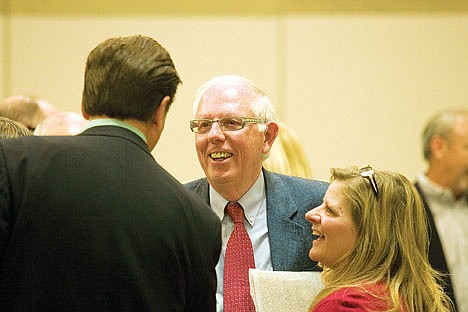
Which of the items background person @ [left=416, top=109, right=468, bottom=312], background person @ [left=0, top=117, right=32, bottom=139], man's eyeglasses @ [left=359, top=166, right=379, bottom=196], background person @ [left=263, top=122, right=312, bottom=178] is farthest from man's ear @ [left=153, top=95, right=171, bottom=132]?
background person @ [left=416, top=109, right=468, bottom=312]

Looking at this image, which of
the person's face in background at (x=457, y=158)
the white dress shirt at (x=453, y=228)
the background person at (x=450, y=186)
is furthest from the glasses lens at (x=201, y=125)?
the person's face in background at (x=457, y=158)

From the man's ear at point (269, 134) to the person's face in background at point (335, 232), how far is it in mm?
458

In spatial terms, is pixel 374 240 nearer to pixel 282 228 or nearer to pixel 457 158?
pixel 282 228

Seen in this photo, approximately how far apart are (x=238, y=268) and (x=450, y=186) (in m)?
2.23

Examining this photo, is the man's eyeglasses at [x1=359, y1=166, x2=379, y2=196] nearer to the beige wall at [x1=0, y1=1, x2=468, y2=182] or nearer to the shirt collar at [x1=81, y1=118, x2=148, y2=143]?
the shirt collar at [x1=81, y1=118, x2=148, y2=143]

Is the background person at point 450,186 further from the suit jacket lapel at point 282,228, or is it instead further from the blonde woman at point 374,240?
the blonde woman at point 374,240

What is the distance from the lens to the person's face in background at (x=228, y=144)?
9.14ft

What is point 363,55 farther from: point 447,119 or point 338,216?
point 338,216

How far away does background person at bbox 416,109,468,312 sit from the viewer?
4.45 meters

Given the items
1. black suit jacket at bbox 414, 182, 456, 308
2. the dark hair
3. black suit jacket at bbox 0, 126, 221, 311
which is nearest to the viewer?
black suit jacket at bbox 0, 126, 221, 311

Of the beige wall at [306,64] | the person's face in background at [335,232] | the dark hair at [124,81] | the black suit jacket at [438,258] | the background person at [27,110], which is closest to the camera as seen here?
the dark hair at [124,81]

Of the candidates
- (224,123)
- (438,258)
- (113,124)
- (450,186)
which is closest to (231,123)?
(224,123)

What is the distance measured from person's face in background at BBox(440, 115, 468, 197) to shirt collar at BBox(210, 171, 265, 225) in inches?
79.6

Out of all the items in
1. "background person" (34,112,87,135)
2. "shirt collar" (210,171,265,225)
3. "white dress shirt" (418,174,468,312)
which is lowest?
"white dress shirt" (418,174,468,312)
